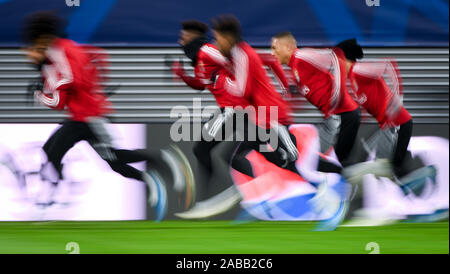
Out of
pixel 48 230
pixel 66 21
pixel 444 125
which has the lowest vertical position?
pixel 48 230

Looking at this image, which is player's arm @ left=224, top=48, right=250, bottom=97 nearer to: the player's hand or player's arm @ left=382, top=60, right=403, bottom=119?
the player's hand

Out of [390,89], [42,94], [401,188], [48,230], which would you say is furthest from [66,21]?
[401,188]

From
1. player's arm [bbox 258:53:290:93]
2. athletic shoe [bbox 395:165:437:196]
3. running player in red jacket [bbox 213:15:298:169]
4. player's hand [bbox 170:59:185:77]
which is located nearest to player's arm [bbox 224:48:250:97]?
running player in red jacket [bbox 213:15:298:169]

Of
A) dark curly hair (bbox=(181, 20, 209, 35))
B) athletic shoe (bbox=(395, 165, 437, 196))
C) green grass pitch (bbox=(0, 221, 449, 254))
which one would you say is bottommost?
green grass pitch (bbox=(0, 221, 449, 254))

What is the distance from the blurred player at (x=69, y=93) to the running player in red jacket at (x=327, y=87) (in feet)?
5.34

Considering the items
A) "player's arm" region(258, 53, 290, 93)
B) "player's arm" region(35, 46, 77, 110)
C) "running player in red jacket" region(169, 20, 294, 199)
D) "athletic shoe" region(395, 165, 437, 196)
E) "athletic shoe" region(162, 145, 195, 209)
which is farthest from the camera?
"athletic shoe" region(395, 165, 437, 196)

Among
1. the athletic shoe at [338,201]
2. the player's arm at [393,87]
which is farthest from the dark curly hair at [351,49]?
the athletic shoe at [338,201]

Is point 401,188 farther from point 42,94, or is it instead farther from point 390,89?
point 42,94

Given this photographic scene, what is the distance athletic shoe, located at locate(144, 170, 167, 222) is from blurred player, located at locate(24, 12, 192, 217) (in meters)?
0.30

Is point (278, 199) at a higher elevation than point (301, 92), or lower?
lower

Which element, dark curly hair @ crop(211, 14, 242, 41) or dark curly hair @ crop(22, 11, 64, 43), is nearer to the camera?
dark curly hair @ crop(22, 11, 64, 43)

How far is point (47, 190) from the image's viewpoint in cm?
641

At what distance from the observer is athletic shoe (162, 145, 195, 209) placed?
662 centimetres

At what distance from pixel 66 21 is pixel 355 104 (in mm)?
2828
